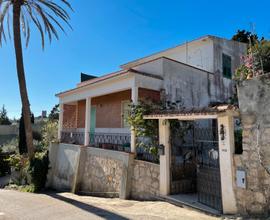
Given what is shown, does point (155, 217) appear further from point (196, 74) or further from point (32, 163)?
point (32, 163)

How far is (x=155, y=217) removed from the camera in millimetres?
6477

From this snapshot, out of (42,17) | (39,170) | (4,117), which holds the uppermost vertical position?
(42,17)

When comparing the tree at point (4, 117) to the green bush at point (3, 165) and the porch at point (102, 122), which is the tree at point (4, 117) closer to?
the green bush at point (3, 165)

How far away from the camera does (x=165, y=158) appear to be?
830cm

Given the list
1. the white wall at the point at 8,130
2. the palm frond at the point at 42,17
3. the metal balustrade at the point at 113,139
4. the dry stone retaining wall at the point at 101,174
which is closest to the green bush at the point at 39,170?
the dry stone retaining wall at the point at 101,174

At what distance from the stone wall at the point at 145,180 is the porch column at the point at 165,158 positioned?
1.06 feet

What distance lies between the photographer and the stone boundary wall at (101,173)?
916cm

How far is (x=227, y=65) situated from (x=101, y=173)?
38.5 ft

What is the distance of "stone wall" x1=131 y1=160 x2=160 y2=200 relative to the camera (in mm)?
8695

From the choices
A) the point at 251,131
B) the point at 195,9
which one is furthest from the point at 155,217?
the point at 195,9

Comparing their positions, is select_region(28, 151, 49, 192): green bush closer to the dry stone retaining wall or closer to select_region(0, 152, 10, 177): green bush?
the dry stone retaining wall

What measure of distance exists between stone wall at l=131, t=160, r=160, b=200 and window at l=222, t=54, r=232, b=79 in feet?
34.0

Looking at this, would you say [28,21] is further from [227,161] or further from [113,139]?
[227,161]

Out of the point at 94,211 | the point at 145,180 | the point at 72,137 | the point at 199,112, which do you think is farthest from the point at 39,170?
the point at 199,112
